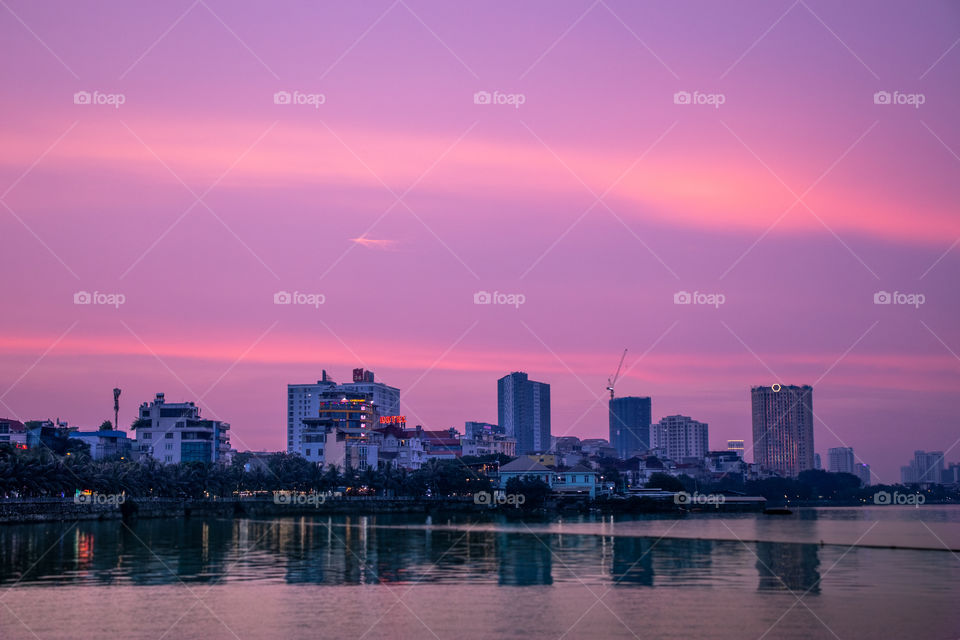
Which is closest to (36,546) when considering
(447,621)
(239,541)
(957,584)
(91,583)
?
(239,541)

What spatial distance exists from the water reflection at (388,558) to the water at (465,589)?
0.61 feet

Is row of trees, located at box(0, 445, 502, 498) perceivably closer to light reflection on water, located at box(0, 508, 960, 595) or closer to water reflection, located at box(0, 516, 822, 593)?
light reflection on water, located at box(0, 508, 960, 595)

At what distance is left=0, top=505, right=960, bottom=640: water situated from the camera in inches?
1622

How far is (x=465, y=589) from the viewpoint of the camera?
173 feet

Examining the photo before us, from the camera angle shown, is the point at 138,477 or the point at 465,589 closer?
the point at 465,589

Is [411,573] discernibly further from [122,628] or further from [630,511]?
[630,511]

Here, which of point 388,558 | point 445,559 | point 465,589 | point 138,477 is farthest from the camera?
point 138,477

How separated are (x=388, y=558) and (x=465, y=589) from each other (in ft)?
62.6

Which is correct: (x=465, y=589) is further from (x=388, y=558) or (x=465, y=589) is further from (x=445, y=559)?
(x=388, y=558)

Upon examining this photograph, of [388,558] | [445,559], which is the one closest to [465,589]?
[445,559]

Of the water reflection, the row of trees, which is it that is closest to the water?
the water reflection

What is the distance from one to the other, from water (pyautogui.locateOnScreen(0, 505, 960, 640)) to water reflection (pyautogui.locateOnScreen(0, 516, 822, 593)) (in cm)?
18

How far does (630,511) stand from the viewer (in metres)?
199

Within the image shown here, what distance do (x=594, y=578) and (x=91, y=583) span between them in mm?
26682
